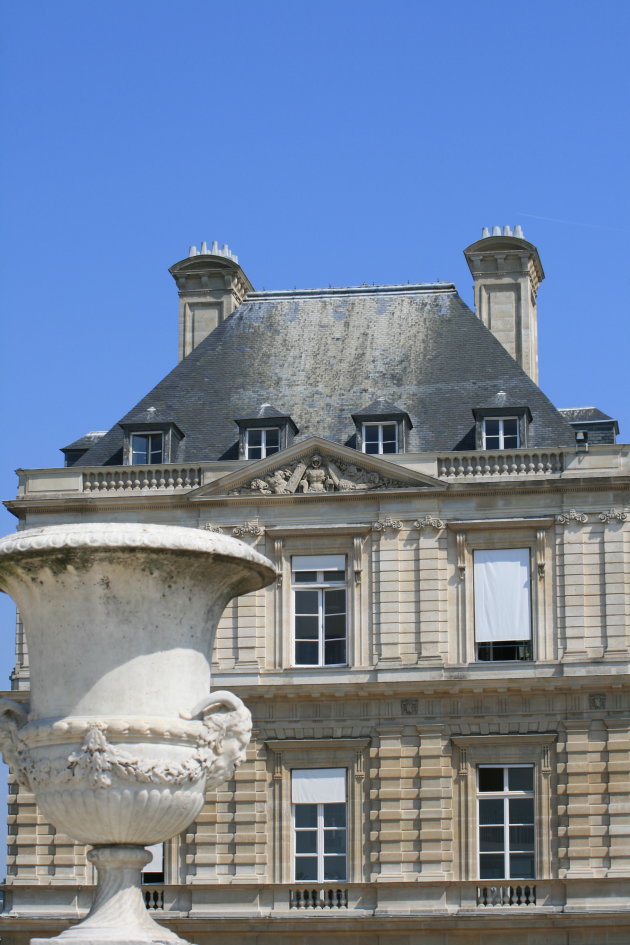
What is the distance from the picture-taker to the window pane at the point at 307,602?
100ft

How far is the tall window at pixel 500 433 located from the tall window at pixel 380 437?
1.50 m

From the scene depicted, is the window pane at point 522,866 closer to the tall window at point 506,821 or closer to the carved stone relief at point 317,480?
the tall window at point 506,821

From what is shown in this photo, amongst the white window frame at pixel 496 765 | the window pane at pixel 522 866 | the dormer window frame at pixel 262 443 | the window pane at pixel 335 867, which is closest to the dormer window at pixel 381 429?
the dormer window frame at pixel 262 443

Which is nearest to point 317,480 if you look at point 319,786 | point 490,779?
point 319,786

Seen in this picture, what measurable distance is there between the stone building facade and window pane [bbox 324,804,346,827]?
0.18 ft

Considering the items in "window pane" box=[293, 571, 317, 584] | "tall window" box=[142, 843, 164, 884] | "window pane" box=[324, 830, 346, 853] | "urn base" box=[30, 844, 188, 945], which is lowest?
"urn base" box=[30, 844, 188, 945]

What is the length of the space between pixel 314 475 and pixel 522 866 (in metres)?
6.93

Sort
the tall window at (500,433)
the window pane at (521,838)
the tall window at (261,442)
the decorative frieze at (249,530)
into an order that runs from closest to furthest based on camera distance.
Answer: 1. the window pane at (521,838)
2. the decorative frieze at (249,530)
3. the tall window at (500,433)
4. the tall window at (261,442)

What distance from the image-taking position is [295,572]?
100ft

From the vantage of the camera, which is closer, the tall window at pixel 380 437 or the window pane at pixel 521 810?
the window pane at pixel 521 810

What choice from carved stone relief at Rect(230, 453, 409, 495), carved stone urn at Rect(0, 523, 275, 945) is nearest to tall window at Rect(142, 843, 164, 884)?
carved stone relief at Rect(230, 453, 409, 495)

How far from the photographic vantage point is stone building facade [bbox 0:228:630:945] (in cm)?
2880

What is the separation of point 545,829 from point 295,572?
5645 millimetres

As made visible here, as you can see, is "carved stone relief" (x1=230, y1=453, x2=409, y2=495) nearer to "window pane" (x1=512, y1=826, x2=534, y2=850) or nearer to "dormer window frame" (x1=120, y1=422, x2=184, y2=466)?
"dormer window frame" (x1=120, y1=422, x2=184, y2=466)
